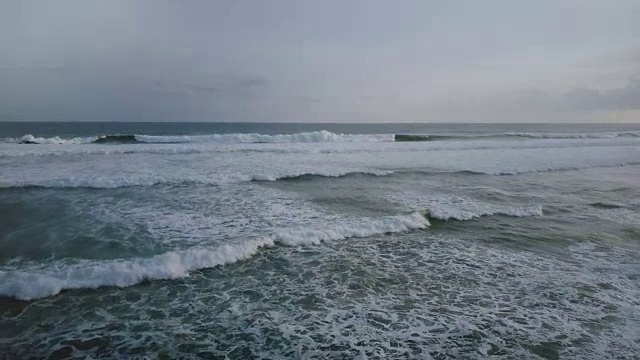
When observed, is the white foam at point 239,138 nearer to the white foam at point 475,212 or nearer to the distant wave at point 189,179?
the distant wave at point 189,179

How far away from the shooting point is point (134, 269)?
6.14m

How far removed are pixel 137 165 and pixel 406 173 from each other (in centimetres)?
1289

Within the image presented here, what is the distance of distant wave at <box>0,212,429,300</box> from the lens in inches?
218

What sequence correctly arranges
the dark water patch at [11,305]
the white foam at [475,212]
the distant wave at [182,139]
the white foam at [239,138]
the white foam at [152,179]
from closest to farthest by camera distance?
the dark water patch at [11,305], the white foam at [475,212], the white foam at [152,179], the distant wave at [182,139], the white foam at [239,138]

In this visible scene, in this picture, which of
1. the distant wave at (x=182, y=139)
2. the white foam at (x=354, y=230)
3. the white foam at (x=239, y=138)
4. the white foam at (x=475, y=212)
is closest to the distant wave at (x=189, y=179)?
the white foam at (x=475, y=212)

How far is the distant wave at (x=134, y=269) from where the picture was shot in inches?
218

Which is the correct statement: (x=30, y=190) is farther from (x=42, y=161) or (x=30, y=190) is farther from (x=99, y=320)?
(x=99, y=320)

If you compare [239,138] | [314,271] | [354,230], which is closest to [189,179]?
[354,230]

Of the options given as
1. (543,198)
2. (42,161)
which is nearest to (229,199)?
(543,198)

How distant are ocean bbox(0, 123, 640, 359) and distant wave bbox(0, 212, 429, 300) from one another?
0.10 ft

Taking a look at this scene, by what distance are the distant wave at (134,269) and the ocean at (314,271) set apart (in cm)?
3

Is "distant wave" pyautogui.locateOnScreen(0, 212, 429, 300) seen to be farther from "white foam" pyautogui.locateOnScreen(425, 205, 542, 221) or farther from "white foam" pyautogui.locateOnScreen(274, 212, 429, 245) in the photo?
"white foam" pyautogui.locateOnScreen(425, 205, 542, 221)

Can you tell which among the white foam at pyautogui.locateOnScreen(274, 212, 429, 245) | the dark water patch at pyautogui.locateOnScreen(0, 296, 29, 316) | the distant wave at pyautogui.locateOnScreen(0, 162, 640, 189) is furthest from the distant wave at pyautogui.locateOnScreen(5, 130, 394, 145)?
the dark water patch at pyautogui.locateOnScreen(0, 296, 29, 316)

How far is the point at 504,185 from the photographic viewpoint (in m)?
14.9
